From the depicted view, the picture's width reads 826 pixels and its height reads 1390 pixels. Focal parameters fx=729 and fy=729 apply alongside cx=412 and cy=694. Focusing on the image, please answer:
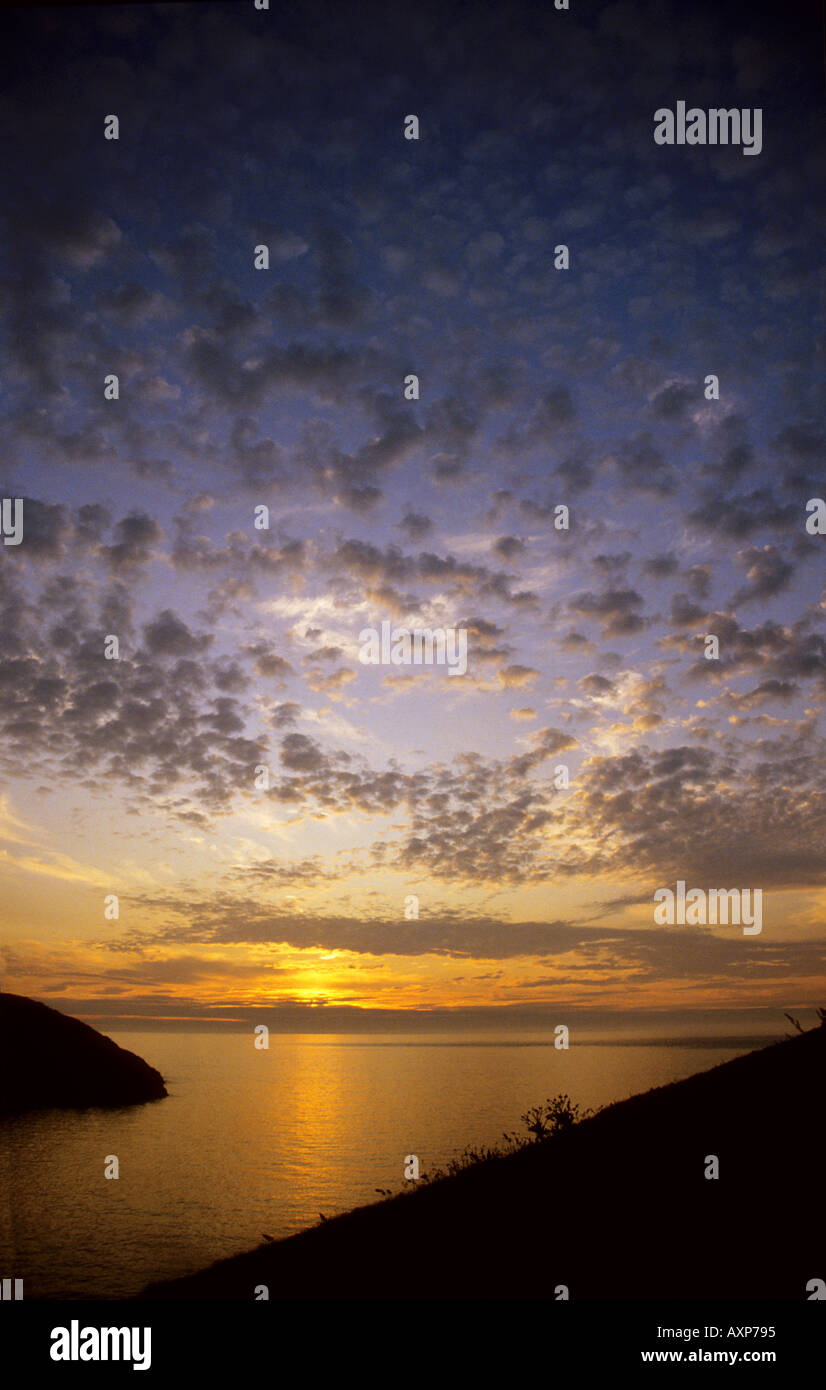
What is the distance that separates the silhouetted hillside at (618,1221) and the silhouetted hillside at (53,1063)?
56630 millimetres

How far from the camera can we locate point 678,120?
14.1 meters

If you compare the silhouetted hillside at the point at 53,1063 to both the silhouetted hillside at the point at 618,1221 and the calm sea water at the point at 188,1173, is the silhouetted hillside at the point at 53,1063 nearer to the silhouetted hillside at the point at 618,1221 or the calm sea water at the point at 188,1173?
the calm sea water at the point at 188,1173

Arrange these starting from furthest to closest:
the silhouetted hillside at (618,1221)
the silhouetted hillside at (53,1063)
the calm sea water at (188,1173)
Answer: the silhouetted hillside at (53,1063), the calm sea water at (188,1173), the silhouetted hillside at (618,1221)

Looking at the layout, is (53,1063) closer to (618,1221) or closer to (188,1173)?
(188,1173)

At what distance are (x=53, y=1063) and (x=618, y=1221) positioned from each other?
2809 inches

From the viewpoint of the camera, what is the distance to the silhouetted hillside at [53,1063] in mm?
64875

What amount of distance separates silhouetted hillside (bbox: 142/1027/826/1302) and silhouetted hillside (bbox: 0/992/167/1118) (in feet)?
186

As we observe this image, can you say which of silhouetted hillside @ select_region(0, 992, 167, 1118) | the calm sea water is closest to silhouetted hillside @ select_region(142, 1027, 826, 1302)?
the calm sea water

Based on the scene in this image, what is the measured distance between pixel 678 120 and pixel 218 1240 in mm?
51011

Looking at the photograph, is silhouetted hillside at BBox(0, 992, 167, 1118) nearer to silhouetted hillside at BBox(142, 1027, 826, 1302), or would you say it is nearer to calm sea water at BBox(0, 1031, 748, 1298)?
calm sea water at BBox(0, 1031, 748, 1298)

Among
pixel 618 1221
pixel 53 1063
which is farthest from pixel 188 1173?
pixel 618 1221

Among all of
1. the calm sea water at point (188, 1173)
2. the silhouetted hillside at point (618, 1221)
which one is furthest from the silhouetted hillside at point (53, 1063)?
the silhouetted hillside at point (618, 1221)
